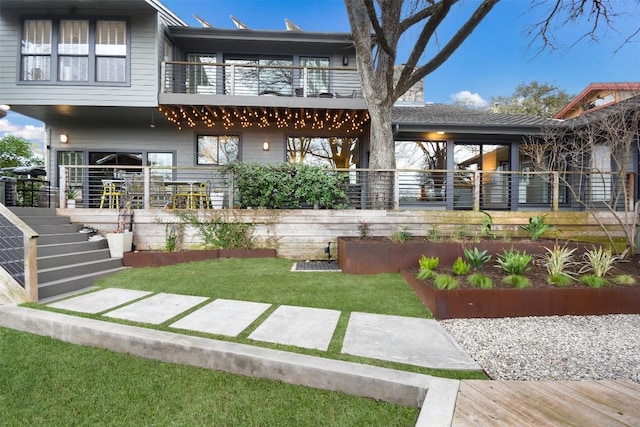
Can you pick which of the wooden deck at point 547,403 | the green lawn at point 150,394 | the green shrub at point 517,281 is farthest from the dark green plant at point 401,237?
the wooden deck at point 547,403

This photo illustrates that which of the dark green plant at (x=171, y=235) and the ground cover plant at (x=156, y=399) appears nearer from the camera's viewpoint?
the ground cover plant at (x=156, y=399)

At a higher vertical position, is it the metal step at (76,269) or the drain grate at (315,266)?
the metal step at (76,269)

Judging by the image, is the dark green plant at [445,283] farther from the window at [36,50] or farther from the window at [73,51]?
the window at [36,50]

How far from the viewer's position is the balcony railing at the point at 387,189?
694 cm

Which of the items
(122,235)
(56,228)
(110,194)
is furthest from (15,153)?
(122,235)

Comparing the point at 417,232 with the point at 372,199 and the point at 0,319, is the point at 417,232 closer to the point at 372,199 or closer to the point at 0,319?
the point at 372,199

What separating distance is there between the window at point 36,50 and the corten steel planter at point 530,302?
1116 cm

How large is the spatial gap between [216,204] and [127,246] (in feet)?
7.54

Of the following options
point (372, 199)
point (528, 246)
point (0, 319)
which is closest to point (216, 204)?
point (372, 199)

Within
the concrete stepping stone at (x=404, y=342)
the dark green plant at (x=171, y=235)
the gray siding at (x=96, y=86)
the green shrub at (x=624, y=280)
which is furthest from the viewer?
the gray siding at (x=96, y=86)

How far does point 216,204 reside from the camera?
7793 mm

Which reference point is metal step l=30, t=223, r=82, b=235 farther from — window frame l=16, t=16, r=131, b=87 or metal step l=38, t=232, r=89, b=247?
window frame l=16, t=16, r=131, b=87

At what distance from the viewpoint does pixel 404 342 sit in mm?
2811

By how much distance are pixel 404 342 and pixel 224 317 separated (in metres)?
1.86
